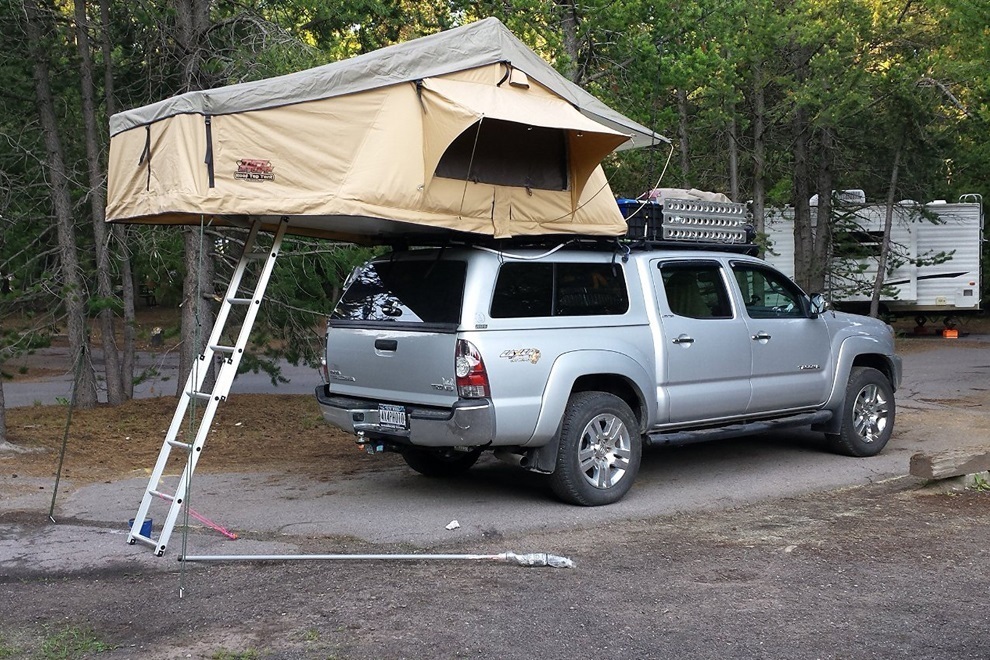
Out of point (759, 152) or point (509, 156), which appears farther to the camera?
point (759, 152)

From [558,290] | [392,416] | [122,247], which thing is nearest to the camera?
[392,416]

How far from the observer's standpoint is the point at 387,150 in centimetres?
642

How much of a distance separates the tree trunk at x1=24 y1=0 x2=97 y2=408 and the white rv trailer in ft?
51.3

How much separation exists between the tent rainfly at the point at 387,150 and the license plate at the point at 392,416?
1263mm

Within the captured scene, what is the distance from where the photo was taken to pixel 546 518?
712 centimetres

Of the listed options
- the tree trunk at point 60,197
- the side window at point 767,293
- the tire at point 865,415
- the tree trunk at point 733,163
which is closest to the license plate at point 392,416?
the side window at point 767,293

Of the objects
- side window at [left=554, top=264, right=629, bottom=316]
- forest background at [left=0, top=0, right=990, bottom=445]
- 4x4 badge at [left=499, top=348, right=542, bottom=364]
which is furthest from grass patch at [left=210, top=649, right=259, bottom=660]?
forest background at [left=0, top=0, right=990, bottom=445]

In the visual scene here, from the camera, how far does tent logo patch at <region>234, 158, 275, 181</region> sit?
607 centimetres

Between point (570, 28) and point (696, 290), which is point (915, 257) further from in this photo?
point (696, 290)

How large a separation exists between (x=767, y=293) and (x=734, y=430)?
137cm

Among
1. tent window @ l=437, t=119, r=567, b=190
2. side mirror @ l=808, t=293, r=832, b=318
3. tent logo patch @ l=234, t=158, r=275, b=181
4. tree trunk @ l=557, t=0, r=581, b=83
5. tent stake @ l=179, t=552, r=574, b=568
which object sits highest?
tree trunk @ l=557, t=0, r=581, b=83

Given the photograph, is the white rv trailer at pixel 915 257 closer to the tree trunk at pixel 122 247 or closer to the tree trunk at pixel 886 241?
the tree trunk at pixel 886 241

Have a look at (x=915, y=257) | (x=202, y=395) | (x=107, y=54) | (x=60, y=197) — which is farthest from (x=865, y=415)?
(x=915, y=257)

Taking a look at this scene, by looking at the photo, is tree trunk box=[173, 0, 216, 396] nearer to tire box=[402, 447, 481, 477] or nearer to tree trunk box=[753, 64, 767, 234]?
tire box=[402, 447, 481, 477]
